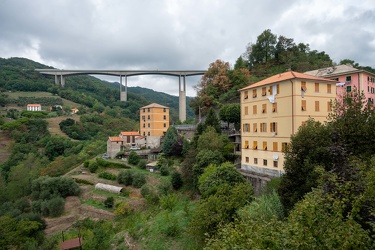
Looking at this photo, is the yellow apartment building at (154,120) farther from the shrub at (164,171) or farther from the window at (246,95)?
the window at (246,95)

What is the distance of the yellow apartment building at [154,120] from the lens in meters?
44.7

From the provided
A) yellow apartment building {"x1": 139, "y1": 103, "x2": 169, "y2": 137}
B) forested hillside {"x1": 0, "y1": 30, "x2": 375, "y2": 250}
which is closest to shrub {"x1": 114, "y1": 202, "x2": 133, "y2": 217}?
forested hillside {"x1": 0, "y1": 30, "x2": 375, "y2": 250}

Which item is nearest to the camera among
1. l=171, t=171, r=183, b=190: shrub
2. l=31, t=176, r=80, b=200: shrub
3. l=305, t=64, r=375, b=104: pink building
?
l=171, t=171, r=183, b=190: shrub

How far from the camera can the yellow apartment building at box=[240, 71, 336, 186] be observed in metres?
20.7

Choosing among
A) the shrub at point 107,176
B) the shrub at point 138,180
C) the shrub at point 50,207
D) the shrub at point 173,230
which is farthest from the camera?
the shrub at point 107,176

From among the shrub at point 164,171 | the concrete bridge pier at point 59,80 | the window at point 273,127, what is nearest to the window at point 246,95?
the window at point 273,127

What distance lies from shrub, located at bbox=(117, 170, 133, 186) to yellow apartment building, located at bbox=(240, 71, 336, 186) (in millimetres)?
14382

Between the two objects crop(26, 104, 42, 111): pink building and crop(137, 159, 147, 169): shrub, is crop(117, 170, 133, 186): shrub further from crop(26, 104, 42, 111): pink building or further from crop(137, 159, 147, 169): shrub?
crop(26, 104, 42, 111): pink building

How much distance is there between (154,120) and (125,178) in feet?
51.4

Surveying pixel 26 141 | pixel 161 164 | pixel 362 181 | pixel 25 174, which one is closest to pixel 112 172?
pixel 161 164

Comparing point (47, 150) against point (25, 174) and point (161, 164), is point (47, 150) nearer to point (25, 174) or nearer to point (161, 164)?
point (25, 174)

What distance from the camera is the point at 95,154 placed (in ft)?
151

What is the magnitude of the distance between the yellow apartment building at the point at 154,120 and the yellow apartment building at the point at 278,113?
23013mm

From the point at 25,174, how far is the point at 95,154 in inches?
462
